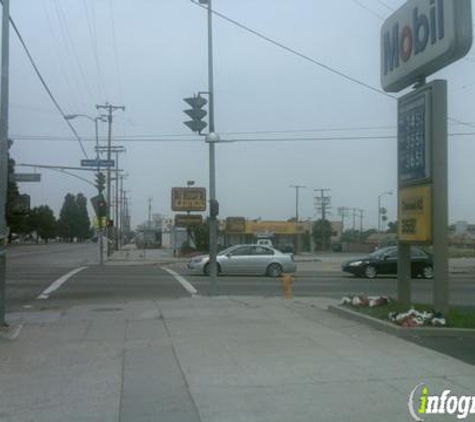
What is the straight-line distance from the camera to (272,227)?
75.8 metres

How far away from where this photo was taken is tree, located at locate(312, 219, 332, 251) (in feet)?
352

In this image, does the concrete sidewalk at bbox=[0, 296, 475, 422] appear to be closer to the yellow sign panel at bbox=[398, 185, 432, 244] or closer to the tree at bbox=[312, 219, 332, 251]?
the yellow sign panel at bbox=[398, 185, 432, 244]

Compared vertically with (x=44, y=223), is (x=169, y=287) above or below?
below

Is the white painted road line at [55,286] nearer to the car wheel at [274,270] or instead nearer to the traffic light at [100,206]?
the car wheel at [274,270]

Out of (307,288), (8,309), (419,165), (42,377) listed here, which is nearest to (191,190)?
(307,288)

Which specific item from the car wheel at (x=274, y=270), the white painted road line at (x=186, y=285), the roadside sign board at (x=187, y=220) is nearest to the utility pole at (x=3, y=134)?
the white painted road line at (x=186, y=285)

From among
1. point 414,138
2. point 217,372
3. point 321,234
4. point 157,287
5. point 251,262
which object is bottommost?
point 157,287

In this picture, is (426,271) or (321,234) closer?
(426,271)

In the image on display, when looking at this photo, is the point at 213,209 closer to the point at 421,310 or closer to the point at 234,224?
the point at 421,310

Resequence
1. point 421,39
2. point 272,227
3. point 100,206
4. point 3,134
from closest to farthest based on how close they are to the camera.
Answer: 1. point 421,39
2. point 3,134
3. point 100,206
4. point 272,227

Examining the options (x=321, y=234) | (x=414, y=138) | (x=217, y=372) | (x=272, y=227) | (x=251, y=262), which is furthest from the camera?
(x=321, y=234)

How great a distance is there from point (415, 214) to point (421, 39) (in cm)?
311

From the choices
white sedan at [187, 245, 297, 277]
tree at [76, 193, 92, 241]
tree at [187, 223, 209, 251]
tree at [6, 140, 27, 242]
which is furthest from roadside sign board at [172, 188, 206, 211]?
tree at [76, 193, 92, 241]

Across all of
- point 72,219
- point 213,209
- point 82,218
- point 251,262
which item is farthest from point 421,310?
point 82,218
